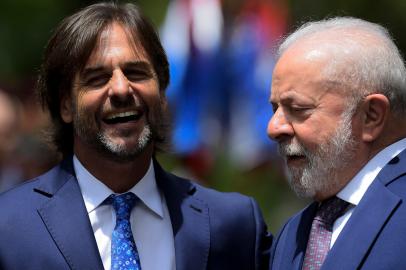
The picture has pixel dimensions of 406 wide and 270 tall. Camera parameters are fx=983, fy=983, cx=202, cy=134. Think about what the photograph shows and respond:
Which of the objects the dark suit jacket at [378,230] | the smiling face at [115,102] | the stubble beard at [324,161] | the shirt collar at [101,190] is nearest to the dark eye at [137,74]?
the smiling face at [115,102]

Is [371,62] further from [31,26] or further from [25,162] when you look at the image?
[31,26]

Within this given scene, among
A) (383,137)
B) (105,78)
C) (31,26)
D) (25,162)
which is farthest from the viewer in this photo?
(31,26)

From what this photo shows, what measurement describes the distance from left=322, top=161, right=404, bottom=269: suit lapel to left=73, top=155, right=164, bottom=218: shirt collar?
0.96 m

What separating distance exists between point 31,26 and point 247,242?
900 centimetres

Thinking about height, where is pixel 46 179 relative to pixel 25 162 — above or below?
above

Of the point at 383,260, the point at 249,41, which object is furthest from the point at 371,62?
the point at 249,41

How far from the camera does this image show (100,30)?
4.53m

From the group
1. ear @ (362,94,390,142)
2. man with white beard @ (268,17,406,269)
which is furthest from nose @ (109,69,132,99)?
ear @ (362,94,390,142)

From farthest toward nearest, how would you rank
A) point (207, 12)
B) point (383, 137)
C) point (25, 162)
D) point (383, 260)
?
point (207, 12) < point (25, 162) < point (383, 137) < point (383, 260)

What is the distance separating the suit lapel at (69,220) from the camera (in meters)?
4.26

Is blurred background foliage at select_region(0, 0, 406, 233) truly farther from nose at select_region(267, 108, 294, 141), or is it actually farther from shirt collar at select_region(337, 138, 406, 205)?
shirt collar at select_region(337, 138, 406, 205)

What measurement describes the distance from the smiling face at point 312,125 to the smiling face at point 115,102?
0.63 metres

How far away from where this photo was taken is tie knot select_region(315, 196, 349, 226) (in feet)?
13.5

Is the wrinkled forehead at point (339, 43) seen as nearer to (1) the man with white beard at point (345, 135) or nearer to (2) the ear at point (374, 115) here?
(1) the man with white beard at point (345, 135)
